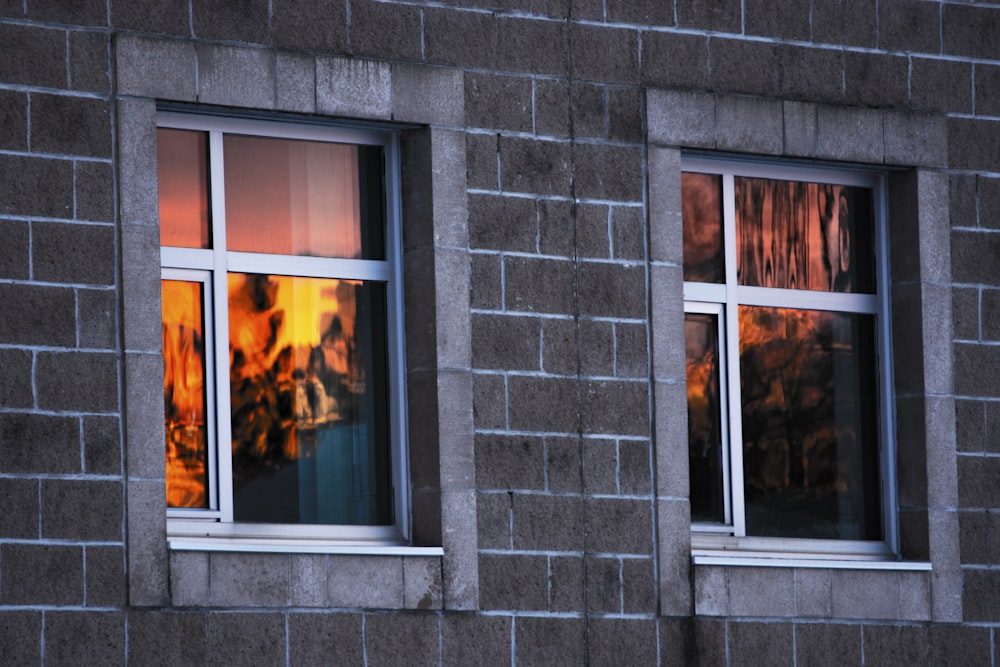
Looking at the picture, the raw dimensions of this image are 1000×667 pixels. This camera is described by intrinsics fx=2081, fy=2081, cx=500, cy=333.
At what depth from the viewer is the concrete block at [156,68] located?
8.73 m

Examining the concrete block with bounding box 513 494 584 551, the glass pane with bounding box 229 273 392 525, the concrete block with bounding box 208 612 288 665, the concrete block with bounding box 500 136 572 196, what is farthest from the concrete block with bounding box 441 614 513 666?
the concrete block with bounding box 500 136 572 196

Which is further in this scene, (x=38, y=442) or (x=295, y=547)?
(x=295, y=547)

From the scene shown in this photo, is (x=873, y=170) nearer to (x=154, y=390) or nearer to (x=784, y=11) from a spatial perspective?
(x=784, y=11)

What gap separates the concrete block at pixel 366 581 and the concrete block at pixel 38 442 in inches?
47.9

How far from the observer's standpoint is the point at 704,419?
33.2 feet

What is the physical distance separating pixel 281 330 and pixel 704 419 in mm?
2178

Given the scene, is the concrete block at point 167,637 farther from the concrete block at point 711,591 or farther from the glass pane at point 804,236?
the glass pane at point 804,236

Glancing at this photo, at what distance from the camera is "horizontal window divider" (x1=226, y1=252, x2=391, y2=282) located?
9211 millimetres

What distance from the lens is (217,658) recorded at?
857cm

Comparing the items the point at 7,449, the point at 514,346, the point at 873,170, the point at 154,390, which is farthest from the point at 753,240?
the point at 7,449

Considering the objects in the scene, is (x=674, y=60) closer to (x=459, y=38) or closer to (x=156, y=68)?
(x=459, y=38)

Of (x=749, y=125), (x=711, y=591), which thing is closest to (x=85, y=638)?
(x=711, y=591)

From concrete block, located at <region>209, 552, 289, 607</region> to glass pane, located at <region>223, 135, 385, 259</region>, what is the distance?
4.69 feet

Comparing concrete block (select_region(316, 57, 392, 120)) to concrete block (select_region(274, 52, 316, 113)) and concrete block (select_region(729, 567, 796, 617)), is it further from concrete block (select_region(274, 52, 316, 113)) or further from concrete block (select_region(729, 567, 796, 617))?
concrete block (select_region(729, 567, 796, 617))
